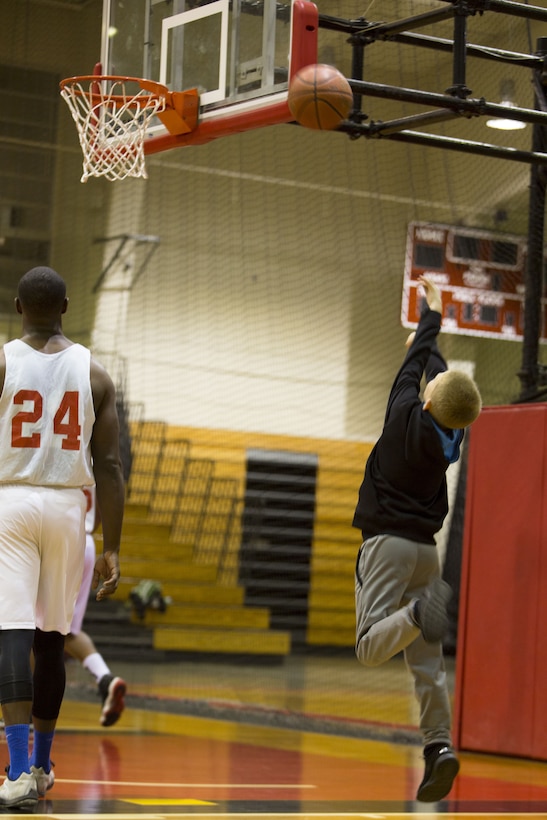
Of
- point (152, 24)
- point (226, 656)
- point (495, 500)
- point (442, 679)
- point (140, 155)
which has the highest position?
point (152, 24)

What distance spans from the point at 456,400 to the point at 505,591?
2690 mm

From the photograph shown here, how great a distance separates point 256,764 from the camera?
6465 mm

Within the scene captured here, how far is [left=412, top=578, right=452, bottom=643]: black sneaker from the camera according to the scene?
4.61 meters

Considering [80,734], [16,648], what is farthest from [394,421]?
[80,734]

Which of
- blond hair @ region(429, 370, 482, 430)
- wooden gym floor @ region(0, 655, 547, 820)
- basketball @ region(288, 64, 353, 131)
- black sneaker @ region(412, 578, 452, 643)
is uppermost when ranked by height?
basketball @ region(288, 64, 353, 131)

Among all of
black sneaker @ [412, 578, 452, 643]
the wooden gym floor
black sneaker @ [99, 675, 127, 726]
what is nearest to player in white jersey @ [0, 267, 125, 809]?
the wooden gym floor

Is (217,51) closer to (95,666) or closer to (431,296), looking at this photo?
(431,296)

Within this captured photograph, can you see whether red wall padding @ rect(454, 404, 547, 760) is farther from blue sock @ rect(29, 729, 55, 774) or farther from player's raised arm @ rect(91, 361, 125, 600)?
blue sock @ rect(29, 729, 55, 774)

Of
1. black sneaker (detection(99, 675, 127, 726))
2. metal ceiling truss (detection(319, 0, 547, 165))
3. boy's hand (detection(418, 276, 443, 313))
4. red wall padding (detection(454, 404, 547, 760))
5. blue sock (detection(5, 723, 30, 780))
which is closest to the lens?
blue sock (detection(5, 723, 30, 780))

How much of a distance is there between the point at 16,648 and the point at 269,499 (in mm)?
12532

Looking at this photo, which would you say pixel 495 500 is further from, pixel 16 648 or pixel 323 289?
pixel 323 289

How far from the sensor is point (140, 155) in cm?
633

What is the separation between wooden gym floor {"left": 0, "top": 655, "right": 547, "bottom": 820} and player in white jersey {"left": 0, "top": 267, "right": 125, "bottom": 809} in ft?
1.31

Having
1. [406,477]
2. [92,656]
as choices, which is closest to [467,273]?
[92,656]
